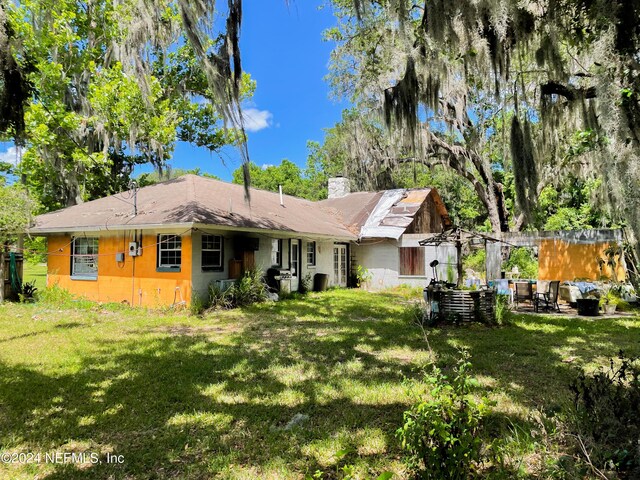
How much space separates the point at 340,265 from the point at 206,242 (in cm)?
755

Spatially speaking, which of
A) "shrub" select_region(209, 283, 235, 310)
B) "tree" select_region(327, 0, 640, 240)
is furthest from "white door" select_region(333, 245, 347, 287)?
"tree" select_region(327, 0, 640, 240)

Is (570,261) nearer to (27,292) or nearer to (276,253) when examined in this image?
(276,253)

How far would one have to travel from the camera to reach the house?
1102 centimetres

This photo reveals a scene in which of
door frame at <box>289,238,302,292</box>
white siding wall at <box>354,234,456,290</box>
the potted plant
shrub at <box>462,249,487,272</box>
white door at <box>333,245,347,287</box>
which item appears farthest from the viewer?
shrub at <box>462,249,487,272</box>

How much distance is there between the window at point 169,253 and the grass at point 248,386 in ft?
7.22

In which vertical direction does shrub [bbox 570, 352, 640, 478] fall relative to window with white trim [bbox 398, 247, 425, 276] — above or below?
below

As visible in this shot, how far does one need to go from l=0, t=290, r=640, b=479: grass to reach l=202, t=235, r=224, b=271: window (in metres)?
2.36

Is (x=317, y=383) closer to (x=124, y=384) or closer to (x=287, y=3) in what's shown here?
(x=124, y=384)

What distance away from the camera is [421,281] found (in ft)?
52.9

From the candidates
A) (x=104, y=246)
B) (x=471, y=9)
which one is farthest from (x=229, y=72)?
(x=104, y=246)

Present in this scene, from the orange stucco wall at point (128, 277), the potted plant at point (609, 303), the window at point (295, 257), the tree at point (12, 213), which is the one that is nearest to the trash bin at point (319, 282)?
the window at point (295, 257)

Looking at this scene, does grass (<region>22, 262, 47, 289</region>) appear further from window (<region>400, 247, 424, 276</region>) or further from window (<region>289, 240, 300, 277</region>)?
window (<region>400, 247, 424, 276</region>)

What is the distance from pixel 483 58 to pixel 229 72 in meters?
3.54

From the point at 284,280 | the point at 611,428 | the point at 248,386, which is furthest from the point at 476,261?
the point at 611,428
